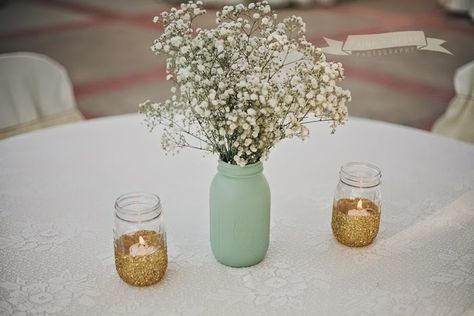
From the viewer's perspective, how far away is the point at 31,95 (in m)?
2.50

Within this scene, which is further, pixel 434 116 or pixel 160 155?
pixel 434 116

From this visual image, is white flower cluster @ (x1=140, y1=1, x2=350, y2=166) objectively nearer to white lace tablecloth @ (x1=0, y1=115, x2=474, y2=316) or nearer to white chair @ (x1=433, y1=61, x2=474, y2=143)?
white lace tablecloth @ (x1=0, y1=115, x2=474, y2=316)

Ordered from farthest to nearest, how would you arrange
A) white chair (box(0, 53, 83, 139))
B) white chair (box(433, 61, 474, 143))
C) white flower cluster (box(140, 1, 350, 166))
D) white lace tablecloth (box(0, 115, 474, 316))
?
white chair (box(433, 61, 474, 143)) → white chair (box(0, 53, 83, 139)) → white lace tablecloth (box(0, 115, 474, 316)) → white flower cluster (box(140, 1, 350, 166))

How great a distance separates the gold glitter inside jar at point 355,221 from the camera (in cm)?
135

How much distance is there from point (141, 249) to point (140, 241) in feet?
0.05

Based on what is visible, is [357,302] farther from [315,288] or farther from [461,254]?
[461,254]

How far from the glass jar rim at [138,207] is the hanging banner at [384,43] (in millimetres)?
494

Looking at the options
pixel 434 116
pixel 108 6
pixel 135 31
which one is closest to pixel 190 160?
pixel 434 116

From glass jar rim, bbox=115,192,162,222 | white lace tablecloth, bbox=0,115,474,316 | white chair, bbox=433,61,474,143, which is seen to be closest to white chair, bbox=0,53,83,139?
white lace tablecloth, bbox=0,115,474,316

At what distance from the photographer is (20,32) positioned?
6.63 m

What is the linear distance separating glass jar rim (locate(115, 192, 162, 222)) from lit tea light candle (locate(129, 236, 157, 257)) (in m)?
0.06

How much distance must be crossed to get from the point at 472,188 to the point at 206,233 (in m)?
0.71

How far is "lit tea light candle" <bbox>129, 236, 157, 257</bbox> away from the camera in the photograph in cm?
122

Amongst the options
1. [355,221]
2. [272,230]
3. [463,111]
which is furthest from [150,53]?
[355,221]
